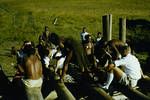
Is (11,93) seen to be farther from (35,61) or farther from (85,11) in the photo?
(85,11)

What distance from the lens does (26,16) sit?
111ft

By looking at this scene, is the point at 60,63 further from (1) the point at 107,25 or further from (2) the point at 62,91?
(1) the point at 107,25

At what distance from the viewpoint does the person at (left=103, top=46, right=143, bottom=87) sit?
11.0m

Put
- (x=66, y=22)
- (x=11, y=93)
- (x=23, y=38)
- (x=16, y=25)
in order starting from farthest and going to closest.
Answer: (x=66, y=22), (x=16, y=25), (x=23, y=38), (x=11, y=93)

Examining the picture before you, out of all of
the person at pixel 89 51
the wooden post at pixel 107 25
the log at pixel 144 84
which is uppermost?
the wooden post at pixel 107 25

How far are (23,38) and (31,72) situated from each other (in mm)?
16270

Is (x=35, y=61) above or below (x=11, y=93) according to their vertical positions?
above

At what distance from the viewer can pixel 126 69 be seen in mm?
11297

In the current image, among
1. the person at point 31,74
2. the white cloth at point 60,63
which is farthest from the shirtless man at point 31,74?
the white cloth at point 60,63

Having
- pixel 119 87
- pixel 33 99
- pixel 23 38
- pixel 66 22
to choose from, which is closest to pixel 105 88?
pixel 119 87

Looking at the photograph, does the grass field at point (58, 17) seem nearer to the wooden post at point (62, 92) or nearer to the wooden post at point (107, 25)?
the wooden post at point (107, 25)

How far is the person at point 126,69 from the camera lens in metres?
11.0

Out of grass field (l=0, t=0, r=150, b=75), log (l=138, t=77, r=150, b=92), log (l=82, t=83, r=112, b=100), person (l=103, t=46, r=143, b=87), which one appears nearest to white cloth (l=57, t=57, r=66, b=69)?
log (l=82, t=83, r=112, b=100)

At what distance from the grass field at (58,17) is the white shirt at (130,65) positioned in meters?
6.25
